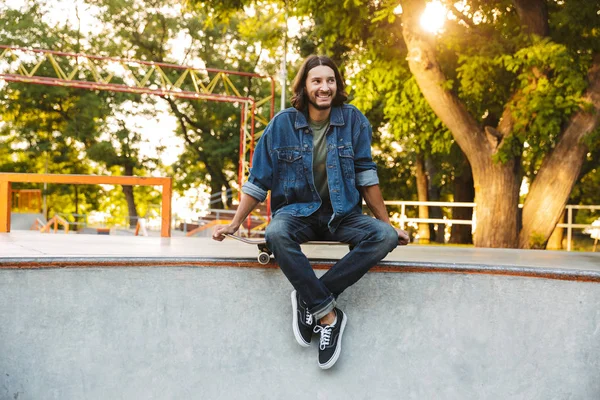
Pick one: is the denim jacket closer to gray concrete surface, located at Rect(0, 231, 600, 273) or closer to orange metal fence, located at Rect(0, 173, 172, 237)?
gray concrete surface, located at Rect(0, 231, 600, 273)

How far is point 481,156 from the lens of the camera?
37.2 feet

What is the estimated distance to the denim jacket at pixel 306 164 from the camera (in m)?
3.76

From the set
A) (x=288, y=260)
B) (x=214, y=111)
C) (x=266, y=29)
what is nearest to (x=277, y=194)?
(x=288, y=260)

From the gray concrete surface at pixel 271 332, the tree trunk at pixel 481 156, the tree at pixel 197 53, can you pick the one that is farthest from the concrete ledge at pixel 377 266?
the tree at pixel 197 53

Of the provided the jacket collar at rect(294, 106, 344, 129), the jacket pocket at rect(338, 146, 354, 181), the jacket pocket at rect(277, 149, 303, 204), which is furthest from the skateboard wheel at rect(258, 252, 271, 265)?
the jacket collar at rect(294, 106, 344, 129)

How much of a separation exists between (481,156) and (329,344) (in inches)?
343

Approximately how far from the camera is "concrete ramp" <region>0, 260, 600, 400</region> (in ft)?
11.0

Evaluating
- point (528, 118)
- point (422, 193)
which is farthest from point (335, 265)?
point (422, 193)

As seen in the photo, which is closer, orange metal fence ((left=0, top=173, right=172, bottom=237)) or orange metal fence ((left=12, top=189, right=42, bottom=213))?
orange metal fence ((left=0, top=173, right=172, bottom=237))

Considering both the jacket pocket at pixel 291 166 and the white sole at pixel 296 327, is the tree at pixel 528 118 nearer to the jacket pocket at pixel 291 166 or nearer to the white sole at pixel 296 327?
the jacket pocket at pixel 291 166

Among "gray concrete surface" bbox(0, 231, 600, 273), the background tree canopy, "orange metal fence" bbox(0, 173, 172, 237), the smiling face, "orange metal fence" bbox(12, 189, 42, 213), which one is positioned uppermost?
the background tree canopy

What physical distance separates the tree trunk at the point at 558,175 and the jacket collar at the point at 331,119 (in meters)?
8.03

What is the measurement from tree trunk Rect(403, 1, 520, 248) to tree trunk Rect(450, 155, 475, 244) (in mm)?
7059

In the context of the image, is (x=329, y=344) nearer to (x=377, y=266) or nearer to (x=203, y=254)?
(x=377, y=266)
